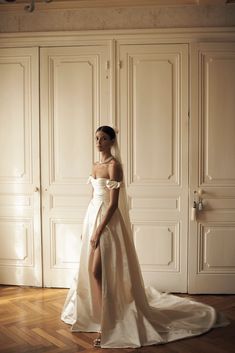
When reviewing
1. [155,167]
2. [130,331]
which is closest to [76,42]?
[155,167]

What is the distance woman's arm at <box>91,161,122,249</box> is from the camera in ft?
10.3

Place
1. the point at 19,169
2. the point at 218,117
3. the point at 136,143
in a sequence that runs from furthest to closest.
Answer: the point at 19,169, the point at 136,143, the point at 218,117

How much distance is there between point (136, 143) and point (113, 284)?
5.03 feet

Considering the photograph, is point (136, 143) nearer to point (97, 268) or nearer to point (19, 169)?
point (19, 169)

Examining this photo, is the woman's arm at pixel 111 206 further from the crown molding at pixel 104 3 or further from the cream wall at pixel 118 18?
the crown molding at pixel 104 3

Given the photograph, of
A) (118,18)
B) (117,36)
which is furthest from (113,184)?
(118,18)

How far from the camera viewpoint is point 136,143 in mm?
4219

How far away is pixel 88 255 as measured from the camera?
328 centimetres

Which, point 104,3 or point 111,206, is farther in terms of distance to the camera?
point 104,3

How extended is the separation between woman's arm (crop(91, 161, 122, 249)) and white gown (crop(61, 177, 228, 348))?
0.13 ft

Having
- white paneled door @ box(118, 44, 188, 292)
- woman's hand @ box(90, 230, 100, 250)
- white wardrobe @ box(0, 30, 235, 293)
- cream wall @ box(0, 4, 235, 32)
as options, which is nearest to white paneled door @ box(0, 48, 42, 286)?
white wardrobe @ box(0, 30, 235, 293)

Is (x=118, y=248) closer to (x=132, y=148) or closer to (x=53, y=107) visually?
(x=132, y=148)

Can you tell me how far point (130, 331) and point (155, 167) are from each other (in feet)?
5.37

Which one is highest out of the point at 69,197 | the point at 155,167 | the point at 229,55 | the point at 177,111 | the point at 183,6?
the point at 183,6
